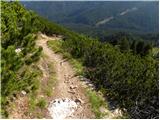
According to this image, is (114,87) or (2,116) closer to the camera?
(2,116)

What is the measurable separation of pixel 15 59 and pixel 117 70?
28.9 feet

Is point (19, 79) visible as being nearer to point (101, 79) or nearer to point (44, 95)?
point (44, 95)

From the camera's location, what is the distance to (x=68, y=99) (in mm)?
21750

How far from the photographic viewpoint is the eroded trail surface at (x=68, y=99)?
20797 millimetres

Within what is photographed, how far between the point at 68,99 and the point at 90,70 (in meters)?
4.59

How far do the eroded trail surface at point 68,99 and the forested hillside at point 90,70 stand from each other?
123cm

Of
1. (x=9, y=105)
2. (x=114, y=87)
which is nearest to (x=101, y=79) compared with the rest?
(x=114, y=87)

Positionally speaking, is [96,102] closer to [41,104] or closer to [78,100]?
[78,100]

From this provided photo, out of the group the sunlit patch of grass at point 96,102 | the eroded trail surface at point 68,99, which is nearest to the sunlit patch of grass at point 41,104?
the eroded trail surface at point 68,99

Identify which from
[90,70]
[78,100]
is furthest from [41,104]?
[90,70]

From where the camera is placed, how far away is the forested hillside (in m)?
18.3

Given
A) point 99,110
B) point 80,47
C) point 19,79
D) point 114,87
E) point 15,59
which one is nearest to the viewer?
point 15,59

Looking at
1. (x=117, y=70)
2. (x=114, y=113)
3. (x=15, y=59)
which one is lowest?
(x=114, y=113)

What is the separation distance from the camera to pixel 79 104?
21531mm
